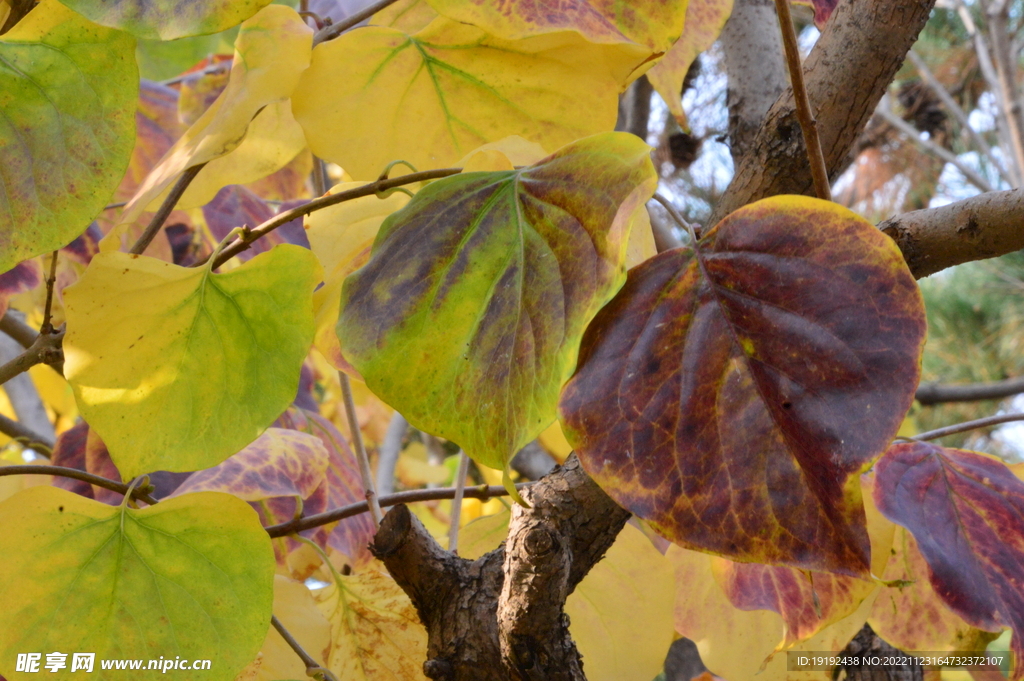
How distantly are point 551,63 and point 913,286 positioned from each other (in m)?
0.18

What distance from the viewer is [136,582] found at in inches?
13.4

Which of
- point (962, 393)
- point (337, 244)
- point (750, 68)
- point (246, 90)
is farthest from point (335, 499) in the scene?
point (962, 393)

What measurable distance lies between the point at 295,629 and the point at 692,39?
1.27ft

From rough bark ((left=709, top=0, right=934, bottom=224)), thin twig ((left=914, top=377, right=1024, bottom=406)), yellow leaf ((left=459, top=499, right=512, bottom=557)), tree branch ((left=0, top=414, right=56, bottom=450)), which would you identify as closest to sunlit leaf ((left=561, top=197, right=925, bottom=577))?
rough bark ((left=709, top=0, right=934, bottom=224))

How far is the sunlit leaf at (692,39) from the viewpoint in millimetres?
402

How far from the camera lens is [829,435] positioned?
0.78 feet

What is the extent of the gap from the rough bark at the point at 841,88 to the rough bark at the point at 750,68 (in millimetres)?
250

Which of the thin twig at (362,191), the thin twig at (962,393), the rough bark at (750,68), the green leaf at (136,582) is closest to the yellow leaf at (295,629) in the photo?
the green leaf at (136,582)

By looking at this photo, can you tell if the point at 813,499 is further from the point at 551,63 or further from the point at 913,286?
the point at 551,63

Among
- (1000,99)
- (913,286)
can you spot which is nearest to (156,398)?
(913,286)

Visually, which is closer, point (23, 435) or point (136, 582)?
point (136, 582)

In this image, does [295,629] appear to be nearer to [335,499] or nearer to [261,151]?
[335,499]

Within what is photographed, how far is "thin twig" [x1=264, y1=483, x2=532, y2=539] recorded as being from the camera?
44 centimetres

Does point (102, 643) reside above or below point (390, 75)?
below
